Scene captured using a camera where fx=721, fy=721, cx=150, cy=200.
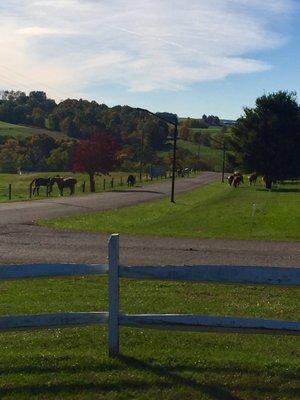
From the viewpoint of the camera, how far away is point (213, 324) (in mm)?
6598

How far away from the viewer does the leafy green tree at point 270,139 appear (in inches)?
2547

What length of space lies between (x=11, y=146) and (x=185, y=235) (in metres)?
92.8

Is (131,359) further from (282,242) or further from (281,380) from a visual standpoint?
(282,242)

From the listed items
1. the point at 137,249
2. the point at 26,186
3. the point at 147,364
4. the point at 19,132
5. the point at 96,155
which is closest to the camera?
the point at 147,364

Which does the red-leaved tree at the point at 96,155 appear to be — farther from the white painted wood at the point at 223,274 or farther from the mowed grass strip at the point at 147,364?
the white painted wood at the point at 223,274

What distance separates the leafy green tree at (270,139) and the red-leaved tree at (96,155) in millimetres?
13461

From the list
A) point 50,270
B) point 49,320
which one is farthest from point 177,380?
point 50,270

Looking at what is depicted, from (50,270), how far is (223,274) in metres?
1.62

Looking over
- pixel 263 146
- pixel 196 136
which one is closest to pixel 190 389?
pixel 263 146

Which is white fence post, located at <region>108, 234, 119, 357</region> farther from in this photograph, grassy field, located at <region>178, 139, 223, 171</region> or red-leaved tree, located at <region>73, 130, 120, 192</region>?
grassy field, located at <region>178, 139, 223, 171</region>

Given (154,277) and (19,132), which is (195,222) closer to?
(154,277)

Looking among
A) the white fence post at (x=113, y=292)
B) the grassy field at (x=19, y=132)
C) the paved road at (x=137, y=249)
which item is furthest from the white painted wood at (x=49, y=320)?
the grassy field at (x=19, y=132)

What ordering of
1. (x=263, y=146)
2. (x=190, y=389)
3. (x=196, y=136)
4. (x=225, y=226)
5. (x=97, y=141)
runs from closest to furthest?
(x=190, y=389) < (x=225, y=226) < (x=97, y=141) < (x=263, y=146) < (x=196, y=136)

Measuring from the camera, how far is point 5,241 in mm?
19609
